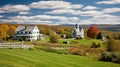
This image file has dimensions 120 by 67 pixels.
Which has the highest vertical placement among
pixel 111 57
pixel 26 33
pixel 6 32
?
pixel 111 57

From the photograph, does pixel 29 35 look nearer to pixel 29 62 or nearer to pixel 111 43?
pixel 111 43

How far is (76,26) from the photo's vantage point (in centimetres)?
13012

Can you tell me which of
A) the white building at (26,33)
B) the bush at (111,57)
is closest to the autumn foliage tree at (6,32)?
the white building at (26,33)

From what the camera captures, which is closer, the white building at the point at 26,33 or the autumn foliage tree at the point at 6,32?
the white building at the point at 26,33

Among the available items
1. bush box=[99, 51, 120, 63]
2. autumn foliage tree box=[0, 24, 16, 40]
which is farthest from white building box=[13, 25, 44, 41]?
bush box=[99, 51, 120, 63]

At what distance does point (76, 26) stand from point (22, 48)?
93290mm

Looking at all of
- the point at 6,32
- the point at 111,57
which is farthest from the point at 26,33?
the point at 111,57

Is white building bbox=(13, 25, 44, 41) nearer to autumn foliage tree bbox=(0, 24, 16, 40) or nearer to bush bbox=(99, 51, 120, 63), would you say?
autumn foliage tree bbox=(0, 24, 16, 40)

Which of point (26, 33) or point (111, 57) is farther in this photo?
point (26, 33)

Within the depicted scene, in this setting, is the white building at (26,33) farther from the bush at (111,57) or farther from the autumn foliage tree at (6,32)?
the bush at (111,57)

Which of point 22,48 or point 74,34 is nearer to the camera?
point 22,48

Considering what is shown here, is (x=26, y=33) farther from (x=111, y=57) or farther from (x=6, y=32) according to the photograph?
(x=111, y=57)

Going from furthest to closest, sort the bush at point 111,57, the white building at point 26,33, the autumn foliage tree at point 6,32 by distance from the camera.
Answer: the autumn foliage tree at point 6,32 → the white building at point 26,33 → the bush at point 111,57

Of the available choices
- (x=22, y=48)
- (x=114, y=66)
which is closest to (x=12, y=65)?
(x=114, y=66)
